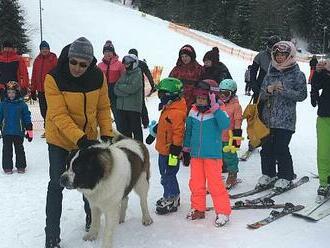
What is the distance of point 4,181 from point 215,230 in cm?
367

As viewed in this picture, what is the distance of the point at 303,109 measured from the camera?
52.5 feet

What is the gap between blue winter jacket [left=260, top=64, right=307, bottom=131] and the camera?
6.05 m

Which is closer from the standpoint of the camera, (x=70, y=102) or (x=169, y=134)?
(x=70, y=102)

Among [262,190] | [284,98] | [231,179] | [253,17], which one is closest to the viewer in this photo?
[284,98]

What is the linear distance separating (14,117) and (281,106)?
4.36 metres

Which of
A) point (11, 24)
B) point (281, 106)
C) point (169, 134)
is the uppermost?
point (11, 24)

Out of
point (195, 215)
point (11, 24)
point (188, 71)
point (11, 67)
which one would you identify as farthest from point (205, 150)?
point (11, 24)

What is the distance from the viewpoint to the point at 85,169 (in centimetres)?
427

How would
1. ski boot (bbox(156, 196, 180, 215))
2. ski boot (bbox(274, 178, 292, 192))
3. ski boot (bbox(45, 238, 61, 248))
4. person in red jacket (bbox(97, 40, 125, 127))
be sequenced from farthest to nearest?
A: person in red jacket (bbox(97, 40, 125, 127)), ski boot (bbox(274, 178, 292, 192)), ski boot (bbox(156, 196, 180, 215)), ski boot (bbox(45, 238, 61, 248))

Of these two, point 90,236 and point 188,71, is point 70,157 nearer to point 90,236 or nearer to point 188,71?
point 90,236

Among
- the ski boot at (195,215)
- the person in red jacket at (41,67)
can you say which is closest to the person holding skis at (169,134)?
the ski boot at (195,215)

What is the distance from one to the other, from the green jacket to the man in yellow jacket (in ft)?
10.8

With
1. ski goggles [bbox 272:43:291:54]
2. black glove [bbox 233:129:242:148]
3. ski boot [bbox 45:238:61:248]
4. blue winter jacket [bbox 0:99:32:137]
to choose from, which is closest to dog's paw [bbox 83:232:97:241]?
ski boot [bbox 45:238:61:248]

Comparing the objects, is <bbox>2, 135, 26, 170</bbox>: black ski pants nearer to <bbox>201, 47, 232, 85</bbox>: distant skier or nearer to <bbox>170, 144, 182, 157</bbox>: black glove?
<bbox>201, 47, 232, 85</bbox>: distant skier
